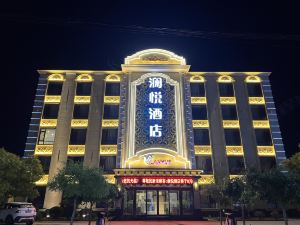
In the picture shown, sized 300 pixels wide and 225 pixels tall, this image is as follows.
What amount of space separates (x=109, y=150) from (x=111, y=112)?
570 centimetres

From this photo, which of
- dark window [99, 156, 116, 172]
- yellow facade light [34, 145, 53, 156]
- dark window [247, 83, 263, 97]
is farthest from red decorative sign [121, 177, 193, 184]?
dark window [247, 83, 263, 97]

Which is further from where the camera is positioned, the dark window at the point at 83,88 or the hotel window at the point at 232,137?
the dark window at the point at 83,88

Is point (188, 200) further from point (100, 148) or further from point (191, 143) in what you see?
point (100, 148)

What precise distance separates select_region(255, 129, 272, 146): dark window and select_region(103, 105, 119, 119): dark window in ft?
66.3

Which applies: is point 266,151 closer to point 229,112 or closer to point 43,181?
point 229,112

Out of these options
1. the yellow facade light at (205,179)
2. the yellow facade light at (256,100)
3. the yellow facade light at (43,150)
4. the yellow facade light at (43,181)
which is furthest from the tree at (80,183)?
the yellow facade light at (256,100)

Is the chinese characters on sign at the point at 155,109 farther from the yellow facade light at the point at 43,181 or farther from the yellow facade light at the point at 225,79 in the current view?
the yellow facade light at the point at 43,181

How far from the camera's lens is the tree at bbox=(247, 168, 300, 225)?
17297 millimetres

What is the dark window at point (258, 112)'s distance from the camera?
126 ft

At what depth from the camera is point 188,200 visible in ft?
106

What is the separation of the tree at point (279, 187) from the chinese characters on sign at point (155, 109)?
1727cm

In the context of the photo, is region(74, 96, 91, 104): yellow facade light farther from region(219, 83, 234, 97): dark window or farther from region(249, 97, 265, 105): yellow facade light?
region(249, 97, 265, 105): yellow facade light

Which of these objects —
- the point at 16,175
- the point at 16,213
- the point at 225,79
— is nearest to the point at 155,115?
the point at 225,79

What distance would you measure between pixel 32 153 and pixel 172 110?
1975cm
